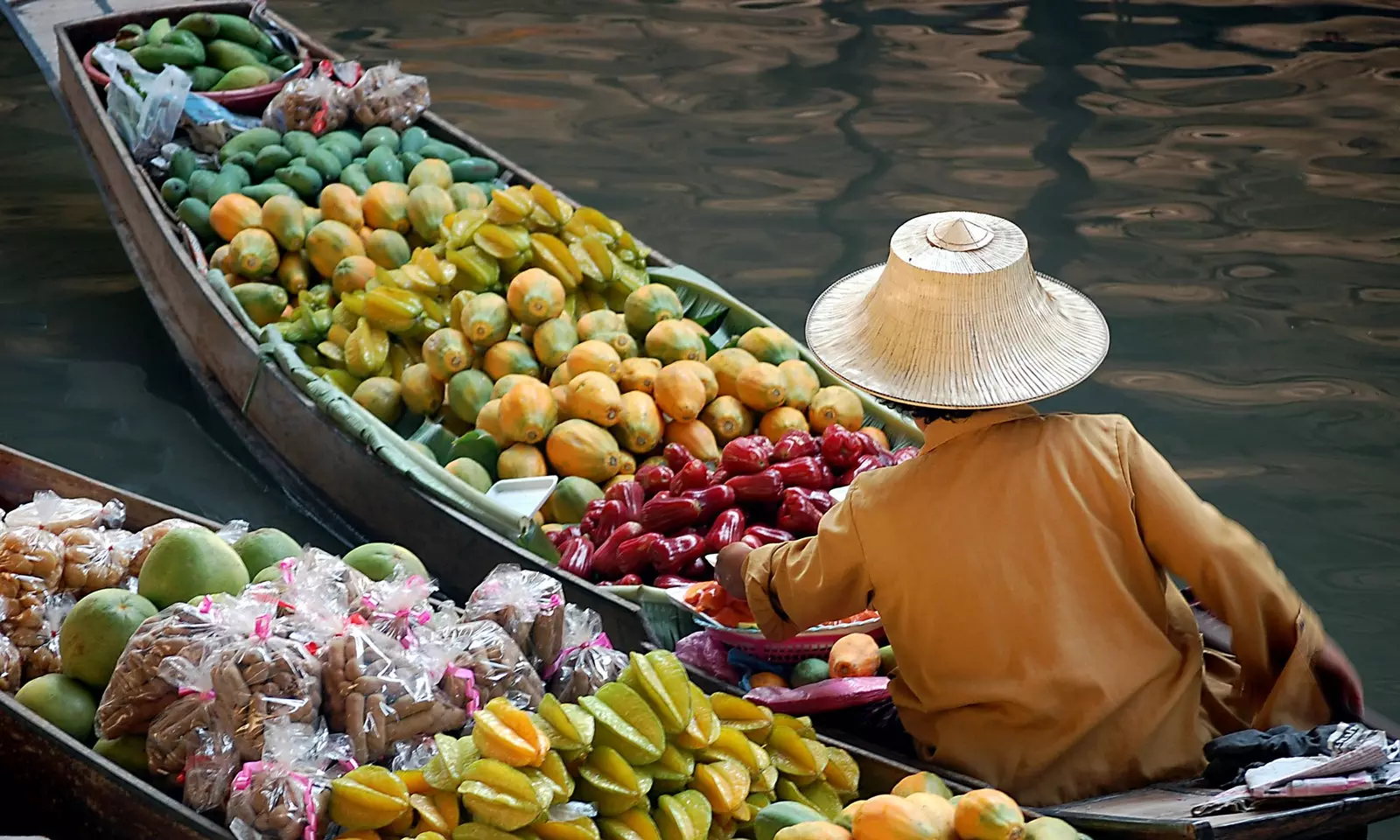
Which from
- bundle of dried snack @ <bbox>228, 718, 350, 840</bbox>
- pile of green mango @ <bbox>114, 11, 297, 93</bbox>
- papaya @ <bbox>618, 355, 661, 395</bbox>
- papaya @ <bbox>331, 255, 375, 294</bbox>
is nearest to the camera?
bundle of dried snack @ <bbox>228, 718, 350, 840</bbox>

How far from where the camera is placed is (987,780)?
92.0 inches

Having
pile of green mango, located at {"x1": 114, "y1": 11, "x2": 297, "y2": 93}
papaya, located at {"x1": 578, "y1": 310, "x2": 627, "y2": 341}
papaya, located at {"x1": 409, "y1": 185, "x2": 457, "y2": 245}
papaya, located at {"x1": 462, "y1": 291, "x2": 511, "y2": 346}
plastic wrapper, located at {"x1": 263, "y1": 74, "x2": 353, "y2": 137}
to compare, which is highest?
pile of green mango, located at {"x1": 114, "y1": 11, "x2": 297, "y2": 93}

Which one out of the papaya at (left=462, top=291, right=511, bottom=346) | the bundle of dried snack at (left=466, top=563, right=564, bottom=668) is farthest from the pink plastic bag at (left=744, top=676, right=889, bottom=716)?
the papaya at (left=462, top=291, right=511, bottom=346)

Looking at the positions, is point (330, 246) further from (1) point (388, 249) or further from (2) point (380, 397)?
(2) point (380, 397)

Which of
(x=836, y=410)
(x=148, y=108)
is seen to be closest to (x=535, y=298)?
(x=836, y=410)

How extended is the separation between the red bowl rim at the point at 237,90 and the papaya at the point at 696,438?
2.57m

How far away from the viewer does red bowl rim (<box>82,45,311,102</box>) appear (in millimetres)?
5113

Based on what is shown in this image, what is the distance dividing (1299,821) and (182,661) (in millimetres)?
1764

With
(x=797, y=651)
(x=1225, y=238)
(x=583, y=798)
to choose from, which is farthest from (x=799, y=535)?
(x=1225, y=238)

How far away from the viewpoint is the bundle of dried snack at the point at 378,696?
2139mm

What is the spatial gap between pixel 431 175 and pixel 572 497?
1.59 metres

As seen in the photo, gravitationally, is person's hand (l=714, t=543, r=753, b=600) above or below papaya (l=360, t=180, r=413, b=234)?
below

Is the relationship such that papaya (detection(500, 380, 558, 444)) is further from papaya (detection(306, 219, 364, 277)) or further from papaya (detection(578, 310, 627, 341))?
papaya (detection(306, 219, 364, 277))

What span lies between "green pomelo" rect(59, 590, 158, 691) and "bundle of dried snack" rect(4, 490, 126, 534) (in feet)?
1.27
